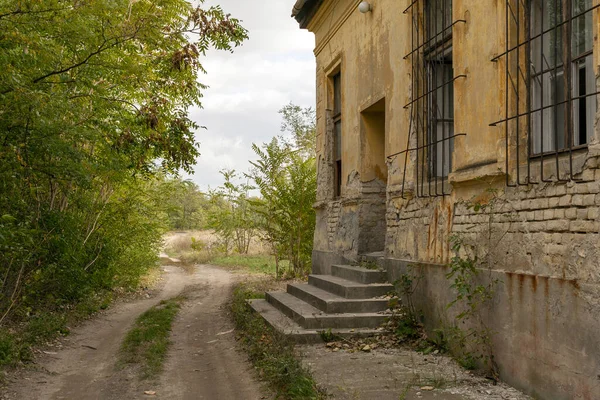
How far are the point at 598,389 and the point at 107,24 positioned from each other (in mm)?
6899

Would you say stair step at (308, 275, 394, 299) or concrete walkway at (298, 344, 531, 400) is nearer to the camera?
concrete walkway at (298, 344, 531, 400)

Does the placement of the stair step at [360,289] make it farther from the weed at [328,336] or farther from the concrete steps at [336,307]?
the weed at [328,336]

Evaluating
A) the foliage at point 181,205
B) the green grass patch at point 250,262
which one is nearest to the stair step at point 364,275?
the foliage at point 181,205

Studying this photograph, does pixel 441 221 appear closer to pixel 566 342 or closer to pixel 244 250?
pixel 566 342

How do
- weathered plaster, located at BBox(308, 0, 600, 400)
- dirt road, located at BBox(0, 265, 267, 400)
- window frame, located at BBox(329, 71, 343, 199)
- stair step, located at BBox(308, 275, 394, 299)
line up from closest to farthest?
weathered plaster, located at BBox(308, 0, 600, 400) → dirt road, located at BBox(0, 265, 267, 400) → stair step, located at BBox(308, 275, 394, 299) → window frame, located at BBox(329, 71, 343, 199)

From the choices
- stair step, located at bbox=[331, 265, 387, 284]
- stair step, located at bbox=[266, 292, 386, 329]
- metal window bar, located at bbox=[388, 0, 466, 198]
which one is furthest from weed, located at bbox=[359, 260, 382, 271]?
metal window bar, located at bbox=[388, 0, 466, 198]

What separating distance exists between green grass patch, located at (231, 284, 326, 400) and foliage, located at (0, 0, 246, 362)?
2753 mm

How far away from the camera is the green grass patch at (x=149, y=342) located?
6.43 m

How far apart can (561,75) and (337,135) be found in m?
6.64

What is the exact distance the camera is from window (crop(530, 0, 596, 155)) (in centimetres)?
455

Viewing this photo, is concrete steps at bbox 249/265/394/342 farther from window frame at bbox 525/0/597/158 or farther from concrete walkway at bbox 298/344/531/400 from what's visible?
window frame at bbox 525/0/597/158

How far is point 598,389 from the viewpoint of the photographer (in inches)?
156

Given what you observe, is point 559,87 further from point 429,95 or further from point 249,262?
point 249,262

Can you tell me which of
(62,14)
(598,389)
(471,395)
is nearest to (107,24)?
(62,14)
